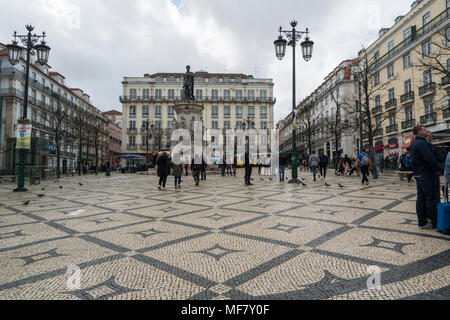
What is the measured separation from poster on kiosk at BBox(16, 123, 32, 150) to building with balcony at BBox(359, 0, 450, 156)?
23842mm

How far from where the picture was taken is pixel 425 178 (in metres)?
3.99

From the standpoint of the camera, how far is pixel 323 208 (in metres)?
5.70

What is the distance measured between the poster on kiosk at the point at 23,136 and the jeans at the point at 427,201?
1274 cm

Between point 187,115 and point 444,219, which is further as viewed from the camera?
point 187,115

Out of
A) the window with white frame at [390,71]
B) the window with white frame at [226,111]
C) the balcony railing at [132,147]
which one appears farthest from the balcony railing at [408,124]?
the balcony railing at [132,147]

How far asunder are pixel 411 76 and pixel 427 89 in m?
3.33

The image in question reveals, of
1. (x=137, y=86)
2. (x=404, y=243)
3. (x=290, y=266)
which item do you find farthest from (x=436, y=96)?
(x=137, y=86)

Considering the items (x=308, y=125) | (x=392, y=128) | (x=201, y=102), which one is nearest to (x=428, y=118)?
(x=392, y=128)

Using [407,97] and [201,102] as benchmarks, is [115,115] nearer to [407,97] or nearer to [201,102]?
[201,102]

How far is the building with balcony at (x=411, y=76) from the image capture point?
2306 cm

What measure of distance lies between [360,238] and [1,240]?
16.4 ft

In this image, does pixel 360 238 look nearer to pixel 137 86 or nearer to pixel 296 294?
pixel 296 294

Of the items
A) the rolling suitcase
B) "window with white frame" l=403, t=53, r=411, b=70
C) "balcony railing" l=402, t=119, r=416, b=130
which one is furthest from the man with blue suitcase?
"window with white frame" l=403, t=53, r=411, b=70

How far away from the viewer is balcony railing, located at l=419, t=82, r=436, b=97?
23.9 m
